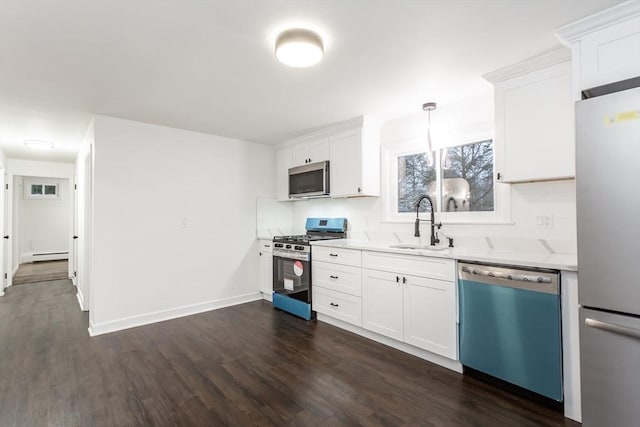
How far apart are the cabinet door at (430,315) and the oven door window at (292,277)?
4.39 ft

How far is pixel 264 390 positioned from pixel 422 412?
1065 mm

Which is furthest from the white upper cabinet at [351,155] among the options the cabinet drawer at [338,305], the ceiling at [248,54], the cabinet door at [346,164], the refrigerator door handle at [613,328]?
the refrigerator door handle at [613,328]

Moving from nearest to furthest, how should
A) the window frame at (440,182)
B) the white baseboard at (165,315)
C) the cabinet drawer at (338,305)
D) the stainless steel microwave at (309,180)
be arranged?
1. the window frame at (440,182)
2. the cabinet drawer at (338,305)
3. the white baseboard at (165,315)
4. the stainless steel microwave at (309,180)

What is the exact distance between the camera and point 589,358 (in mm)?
1638

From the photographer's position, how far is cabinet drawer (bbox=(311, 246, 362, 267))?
3141 mm

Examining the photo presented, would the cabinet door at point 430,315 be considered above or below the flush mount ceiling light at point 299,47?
below

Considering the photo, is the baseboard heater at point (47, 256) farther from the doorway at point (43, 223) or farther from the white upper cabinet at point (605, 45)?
the white upper cabinet at point (605, 45)

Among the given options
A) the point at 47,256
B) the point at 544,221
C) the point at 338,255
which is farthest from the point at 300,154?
the point at 47,256

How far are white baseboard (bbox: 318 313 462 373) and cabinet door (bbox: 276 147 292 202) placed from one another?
1.92 meters

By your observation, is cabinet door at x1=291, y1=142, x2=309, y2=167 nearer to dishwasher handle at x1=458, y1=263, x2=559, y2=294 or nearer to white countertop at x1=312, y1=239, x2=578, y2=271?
white countertop at x1=312, y1=239, x2=578, y2=271

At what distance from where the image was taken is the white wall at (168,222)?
3.34 metres

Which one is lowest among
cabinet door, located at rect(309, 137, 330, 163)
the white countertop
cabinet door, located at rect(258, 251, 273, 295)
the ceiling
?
cabinet door, located at rect(258, 251, 273, 295)

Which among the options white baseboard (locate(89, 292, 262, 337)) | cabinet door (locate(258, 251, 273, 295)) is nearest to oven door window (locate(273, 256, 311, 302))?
cabinet door (locate(258, 251, 273, 295))

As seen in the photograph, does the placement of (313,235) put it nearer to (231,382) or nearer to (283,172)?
(283,172)
